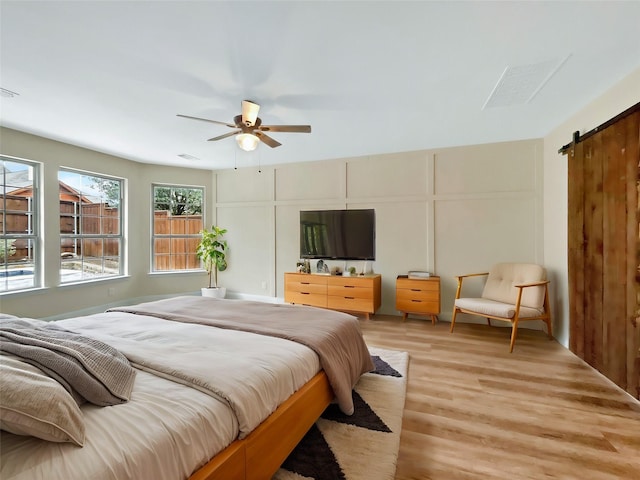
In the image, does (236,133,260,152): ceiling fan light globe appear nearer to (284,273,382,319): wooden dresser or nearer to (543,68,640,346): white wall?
(284,273,382,319): wooden dresser

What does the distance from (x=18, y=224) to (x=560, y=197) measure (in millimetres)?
6330

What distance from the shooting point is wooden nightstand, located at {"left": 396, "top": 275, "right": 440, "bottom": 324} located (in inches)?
149

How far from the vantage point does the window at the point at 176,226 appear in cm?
521

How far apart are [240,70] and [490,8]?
64.0 inches

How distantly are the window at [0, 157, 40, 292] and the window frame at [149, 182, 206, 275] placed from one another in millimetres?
1586

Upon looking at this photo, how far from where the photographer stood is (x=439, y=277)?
13.0 feet

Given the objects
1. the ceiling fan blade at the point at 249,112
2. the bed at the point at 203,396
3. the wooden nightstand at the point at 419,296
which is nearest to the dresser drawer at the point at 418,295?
the wooden nightstand at the point at 419,296

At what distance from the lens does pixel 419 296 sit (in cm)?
387

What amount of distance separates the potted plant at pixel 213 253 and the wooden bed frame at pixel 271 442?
391 centimetres

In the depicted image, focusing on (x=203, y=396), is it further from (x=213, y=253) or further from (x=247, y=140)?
(x=213, y=253)

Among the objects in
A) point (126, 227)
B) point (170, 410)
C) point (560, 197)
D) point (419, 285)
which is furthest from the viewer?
point (126, 227)

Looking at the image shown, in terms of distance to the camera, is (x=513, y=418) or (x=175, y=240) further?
(x=175, y=240)

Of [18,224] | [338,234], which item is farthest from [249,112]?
[18,224]

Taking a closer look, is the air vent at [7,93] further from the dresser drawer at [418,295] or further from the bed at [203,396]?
the dresser drawer at [418,295]
